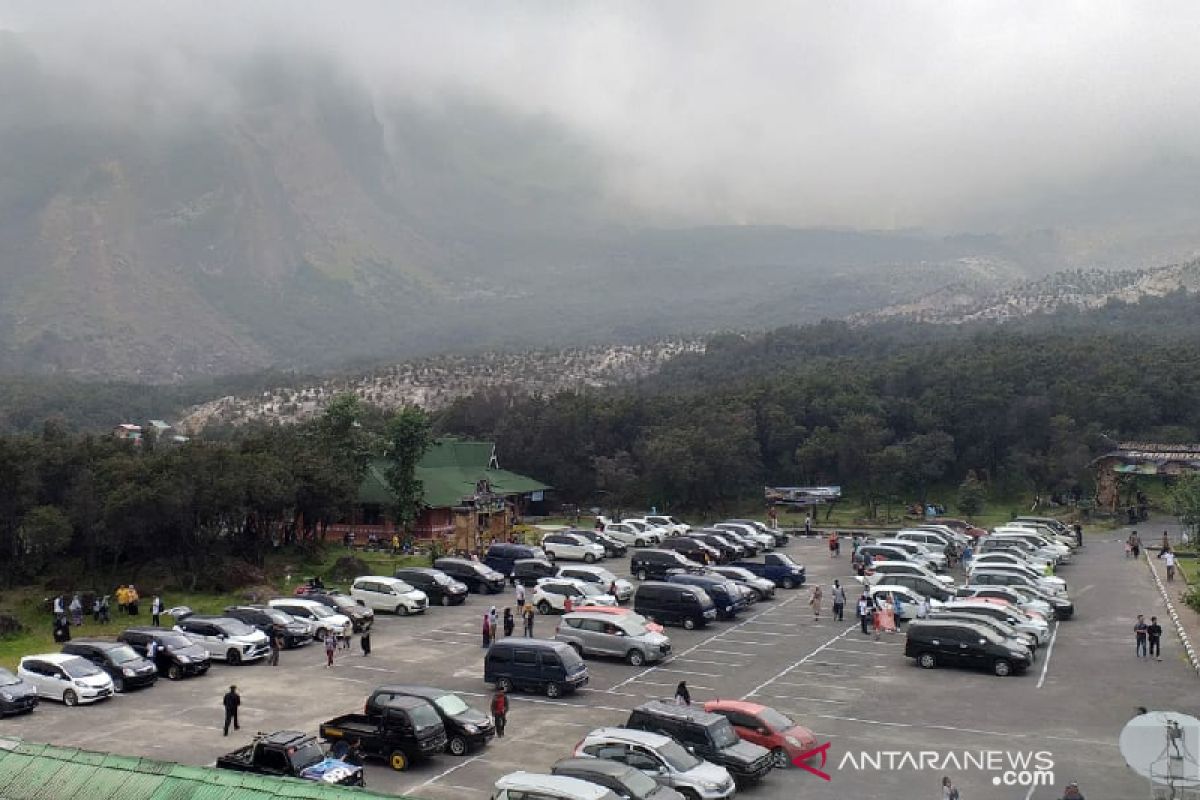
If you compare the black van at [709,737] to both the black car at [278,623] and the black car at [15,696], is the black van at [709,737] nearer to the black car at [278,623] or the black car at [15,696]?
the black car at [15,696]

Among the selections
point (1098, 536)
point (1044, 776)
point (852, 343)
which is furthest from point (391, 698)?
point (852, 343)

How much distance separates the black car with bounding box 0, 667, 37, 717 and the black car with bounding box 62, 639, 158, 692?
80.1 inches

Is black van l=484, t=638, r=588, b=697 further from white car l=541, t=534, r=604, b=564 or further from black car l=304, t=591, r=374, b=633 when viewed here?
white car l=541, t=534, r=604, b=564

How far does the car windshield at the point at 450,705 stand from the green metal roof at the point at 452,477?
37.4 m

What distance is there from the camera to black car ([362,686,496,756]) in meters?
23.7

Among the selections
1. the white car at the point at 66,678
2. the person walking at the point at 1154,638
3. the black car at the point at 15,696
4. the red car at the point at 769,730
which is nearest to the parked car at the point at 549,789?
the red car at the point at 769,730

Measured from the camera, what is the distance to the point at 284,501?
50.8 metres

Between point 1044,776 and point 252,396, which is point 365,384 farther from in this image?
point 1044,776

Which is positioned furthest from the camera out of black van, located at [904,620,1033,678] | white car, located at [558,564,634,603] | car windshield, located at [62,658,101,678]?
white car, located at [558,564,634,603]

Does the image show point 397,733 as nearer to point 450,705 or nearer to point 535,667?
point 450,705

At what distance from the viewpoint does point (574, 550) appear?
54438 mm

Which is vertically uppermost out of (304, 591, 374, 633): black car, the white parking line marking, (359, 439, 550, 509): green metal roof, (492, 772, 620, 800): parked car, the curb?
(359, 439, 550, 509): green metal roof

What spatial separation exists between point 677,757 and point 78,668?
17924 mm

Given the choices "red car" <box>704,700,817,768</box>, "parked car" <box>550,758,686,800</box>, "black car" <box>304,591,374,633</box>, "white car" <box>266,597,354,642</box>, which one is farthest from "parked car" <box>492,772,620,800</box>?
"black car" <box>304,591,374,633</box>
